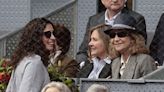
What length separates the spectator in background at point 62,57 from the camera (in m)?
9.52

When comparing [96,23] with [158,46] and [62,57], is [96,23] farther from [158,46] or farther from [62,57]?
[62,57]

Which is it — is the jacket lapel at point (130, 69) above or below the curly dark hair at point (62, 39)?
below

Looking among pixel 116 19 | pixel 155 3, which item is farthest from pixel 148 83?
pixel 155 3

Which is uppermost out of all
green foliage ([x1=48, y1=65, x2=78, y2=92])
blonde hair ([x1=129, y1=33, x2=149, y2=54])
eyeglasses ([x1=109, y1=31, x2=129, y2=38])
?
eyeglasses ([x1=109, y1=31, x2=129, y2=38])

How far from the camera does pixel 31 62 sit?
8.32 metres

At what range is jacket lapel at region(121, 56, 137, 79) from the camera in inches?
348

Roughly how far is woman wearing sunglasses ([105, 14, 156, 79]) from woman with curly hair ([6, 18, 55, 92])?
877 millimetres

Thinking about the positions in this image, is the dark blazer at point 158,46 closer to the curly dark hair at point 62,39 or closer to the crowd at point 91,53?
the crowd at point 91,53

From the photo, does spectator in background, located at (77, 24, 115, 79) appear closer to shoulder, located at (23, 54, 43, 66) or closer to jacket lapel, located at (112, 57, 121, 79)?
jacket lapel, located at (112, 57, 121, 79)

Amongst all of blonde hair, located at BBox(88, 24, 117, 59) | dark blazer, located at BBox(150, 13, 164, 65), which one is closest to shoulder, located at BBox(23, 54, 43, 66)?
blonde hair, located at BBox(88, 24, 117, 59)

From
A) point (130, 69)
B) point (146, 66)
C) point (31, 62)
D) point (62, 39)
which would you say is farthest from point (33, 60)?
point (62, 39)

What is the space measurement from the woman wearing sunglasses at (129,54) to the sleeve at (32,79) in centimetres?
100

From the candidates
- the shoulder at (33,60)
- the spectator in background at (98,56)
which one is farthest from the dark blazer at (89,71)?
the shoulder at (33,60)

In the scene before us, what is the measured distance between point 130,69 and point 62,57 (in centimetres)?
109
